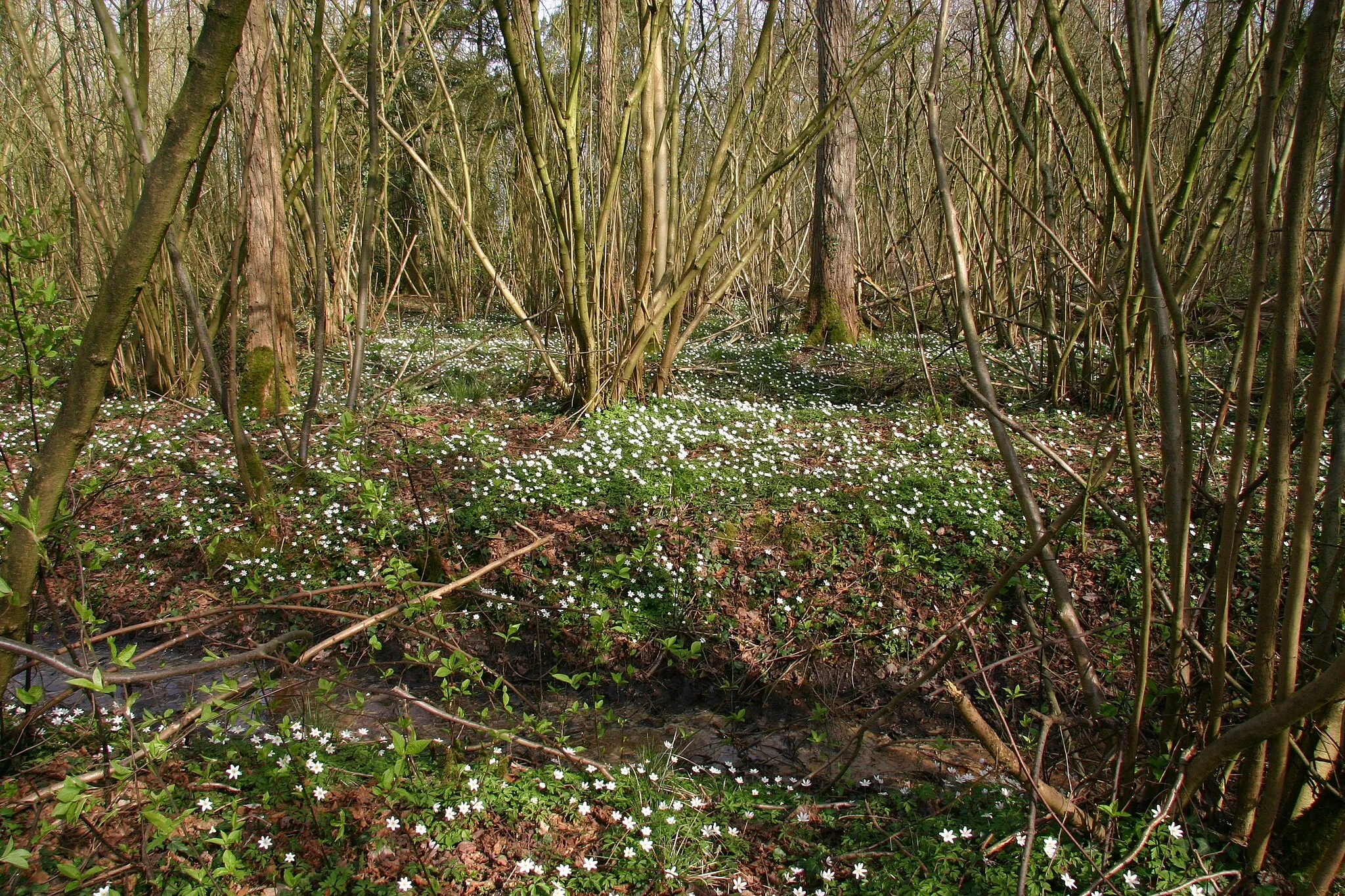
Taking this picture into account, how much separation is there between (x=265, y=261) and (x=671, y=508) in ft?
14.8

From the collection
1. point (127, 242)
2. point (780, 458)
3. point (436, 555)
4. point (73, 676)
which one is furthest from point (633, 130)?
point (73, 676)

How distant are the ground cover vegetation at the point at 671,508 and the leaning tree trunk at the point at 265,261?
0.05m

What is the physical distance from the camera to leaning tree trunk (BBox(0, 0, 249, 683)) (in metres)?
1.80

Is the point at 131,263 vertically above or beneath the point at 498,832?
above

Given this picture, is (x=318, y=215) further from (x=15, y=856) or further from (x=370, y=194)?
(x=15, y=856)

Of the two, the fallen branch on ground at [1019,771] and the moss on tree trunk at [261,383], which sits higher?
the moss on tree trunk at [261,383]

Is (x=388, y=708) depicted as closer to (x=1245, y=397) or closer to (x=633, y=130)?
(x=1245, y=397)

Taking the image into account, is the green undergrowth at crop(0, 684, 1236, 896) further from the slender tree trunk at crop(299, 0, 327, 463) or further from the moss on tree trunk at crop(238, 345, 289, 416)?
the moss on tree trunk at crop(238, 345, 289, 416)

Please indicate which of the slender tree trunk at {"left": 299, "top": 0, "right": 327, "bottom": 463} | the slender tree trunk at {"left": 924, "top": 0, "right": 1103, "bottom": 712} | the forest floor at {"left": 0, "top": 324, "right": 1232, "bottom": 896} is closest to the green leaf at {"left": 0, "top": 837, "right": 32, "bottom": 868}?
the forest floor at {"left": 0, "top": 324, "right": 1232, "bottom": 896}

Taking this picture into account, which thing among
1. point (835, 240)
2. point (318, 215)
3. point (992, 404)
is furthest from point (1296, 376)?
point (835, 240)

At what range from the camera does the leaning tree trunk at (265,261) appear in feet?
21.8

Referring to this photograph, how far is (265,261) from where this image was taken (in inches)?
269

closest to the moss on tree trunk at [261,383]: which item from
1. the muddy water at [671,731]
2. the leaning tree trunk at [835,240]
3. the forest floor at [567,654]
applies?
the forest floor at [567,654]

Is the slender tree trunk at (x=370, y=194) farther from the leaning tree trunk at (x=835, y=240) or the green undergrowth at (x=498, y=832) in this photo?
the leaning tree trunk at (x=835, y=240)
